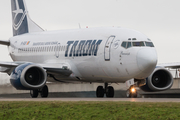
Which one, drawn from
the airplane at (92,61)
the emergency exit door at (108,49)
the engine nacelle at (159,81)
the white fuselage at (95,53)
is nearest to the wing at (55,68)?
the airplane at (92,61)

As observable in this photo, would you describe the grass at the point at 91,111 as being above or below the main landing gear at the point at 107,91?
above

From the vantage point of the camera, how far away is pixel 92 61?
80.0 feet

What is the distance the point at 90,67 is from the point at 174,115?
39.6ft

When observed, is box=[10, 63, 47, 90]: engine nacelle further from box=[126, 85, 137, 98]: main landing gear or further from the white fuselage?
box=[126, 85, 137, 98]: main landing gear

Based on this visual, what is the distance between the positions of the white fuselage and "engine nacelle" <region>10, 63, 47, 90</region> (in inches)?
78.4

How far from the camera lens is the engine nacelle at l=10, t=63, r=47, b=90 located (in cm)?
2358

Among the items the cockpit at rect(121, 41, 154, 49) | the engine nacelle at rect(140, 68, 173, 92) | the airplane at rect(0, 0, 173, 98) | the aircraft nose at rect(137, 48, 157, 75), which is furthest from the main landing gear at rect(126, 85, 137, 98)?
the engine nacelle at rect(140, 68, 173, 92)

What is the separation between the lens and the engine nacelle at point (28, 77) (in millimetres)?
23578

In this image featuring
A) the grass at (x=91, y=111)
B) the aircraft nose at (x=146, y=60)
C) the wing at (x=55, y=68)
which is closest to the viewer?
the grass at (x=91, y=111)

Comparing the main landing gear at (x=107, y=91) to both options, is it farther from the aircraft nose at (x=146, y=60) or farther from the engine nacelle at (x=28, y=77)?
the aircraft nose at (x=146, y=60)

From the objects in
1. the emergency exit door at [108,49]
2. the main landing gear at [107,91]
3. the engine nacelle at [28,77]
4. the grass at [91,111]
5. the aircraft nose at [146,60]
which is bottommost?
the main landing gear at [107,91]

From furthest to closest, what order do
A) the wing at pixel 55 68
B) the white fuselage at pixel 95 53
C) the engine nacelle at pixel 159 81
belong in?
the wing at pixel 55 68, the engine nacelle at pixel 159 81, the white fuselage at pixel 95 53

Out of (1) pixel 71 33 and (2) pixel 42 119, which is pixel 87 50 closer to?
(1) pixel 71 33

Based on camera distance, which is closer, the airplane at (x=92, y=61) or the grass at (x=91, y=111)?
the grass at (x=91, y=111)
